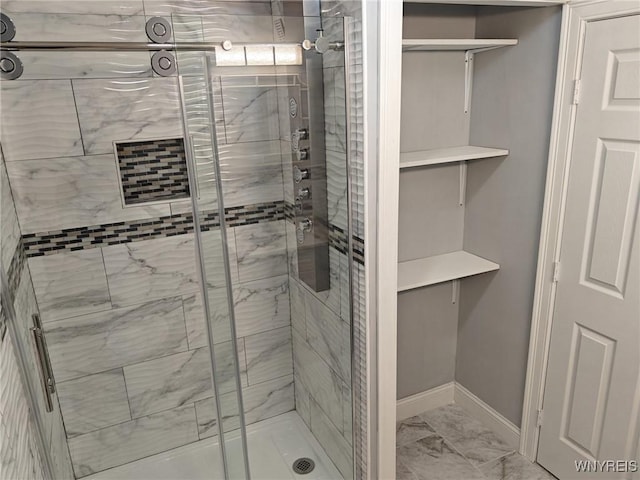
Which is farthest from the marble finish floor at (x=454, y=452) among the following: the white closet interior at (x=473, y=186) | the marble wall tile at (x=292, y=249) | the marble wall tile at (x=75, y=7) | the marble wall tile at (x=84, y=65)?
the marble wall tile at (x=75, y=7)

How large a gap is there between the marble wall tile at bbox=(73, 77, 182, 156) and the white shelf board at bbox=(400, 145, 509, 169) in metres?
1.01

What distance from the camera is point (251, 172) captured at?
6.45 ft

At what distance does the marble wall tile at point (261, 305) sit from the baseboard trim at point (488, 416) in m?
1.10

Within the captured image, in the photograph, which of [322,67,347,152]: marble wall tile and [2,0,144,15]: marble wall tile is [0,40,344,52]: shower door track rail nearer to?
[322,67,347,152]: marble wall tile

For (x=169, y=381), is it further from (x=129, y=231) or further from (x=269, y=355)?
(x=129, y=231)

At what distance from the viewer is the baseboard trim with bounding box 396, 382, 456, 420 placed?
107 inches

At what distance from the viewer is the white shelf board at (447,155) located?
2111 millimetres

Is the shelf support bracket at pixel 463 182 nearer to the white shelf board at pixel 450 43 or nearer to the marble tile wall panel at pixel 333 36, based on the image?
the white shelf board at pixel 450 43

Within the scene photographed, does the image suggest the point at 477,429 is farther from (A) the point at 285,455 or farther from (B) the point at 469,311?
(A) the point at 285,455

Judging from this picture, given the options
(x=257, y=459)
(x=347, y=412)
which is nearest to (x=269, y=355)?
(x=257, y=459)

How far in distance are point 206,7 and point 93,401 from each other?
70.4 inches

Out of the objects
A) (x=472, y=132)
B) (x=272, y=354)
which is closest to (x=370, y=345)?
(x=272, y=354)

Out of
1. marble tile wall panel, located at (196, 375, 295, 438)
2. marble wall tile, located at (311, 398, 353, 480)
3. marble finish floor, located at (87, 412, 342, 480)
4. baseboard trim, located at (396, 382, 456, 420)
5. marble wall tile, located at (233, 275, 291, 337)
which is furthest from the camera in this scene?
baseboard trim, located at (396, 382, 456, 420)

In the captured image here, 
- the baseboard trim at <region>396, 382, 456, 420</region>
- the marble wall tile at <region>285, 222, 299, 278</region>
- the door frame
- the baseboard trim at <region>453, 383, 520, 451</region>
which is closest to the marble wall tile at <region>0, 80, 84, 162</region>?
the marble wall tile at <region>285, 222, 299, 278</region>
